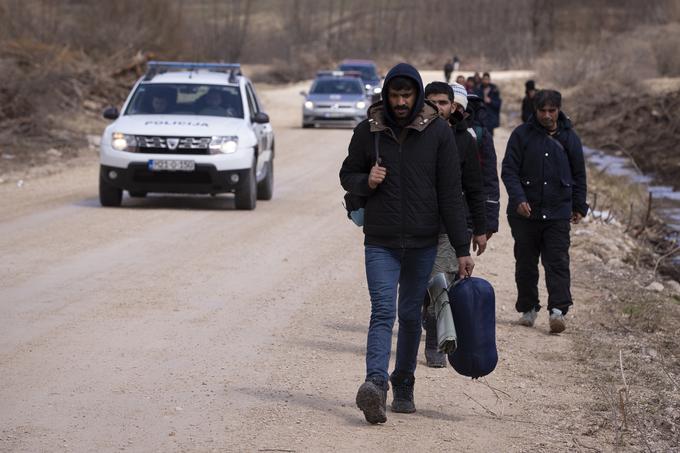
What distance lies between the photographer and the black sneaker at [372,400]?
664 cm

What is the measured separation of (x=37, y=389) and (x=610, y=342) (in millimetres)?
4468

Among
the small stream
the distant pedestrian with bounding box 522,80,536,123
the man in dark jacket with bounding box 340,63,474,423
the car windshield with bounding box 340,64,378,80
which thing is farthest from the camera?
the car windshield with bounding box 340,64,378,80

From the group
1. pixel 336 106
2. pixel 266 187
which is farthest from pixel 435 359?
pixel 336 106

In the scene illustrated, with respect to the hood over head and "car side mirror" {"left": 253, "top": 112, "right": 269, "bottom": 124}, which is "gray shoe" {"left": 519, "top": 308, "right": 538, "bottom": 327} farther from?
"car side mirror" {"left": 253, "top": 112, "right": 269, "bottom": 124}

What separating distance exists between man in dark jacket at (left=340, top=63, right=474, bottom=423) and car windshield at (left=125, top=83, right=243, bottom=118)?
10953mm

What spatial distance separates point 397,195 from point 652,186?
21190mm

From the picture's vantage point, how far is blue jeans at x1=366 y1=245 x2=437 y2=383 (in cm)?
676

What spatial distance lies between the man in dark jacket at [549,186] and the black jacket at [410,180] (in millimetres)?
2992

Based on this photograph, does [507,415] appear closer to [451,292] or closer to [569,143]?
[451,292]

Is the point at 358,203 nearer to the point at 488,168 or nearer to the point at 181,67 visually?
the point at 488,168

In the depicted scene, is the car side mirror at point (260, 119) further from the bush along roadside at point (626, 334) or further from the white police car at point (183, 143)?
the bush along roadside at point (626, 334)

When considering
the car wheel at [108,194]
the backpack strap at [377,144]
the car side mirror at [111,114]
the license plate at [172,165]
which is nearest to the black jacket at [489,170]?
the backpack strap at [377,144]

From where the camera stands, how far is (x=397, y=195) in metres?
6.66

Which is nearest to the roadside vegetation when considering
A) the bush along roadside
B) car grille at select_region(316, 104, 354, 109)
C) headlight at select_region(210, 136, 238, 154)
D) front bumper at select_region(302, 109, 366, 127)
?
the bush along roadside
